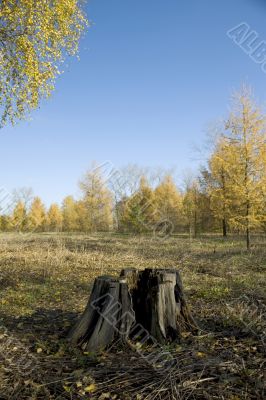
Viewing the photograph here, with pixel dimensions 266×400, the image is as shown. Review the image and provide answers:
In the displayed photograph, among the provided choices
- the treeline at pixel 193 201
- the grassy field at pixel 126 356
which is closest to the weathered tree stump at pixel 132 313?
the grassy field at pixel 126 356

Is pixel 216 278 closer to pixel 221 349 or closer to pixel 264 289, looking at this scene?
pixel 264 289

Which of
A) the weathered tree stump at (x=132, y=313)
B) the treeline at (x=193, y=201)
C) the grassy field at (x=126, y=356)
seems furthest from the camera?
the treeline at (x=193, y=201)

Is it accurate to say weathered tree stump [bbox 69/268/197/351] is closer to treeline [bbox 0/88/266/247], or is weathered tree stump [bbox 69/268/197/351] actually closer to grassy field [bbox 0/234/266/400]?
grassy field [bbox 0/234/266/400]

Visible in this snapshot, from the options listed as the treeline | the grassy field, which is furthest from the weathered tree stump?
the treeline

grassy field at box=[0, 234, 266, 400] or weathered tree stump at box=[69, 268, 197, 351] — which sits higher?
weathered tree stump at box=[69, 268, 197, 351]

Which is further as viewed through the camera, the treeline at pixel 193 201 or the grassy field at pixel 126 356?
the treeline at pixel 193 201

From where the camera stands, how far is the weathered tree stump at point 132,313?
431 cm

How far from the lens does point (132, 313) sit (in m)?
4.47

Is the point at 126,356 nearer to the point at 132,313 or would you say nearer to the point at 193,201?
the point at 132,313

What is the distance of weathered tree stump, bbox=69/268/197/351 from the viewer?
4.31 m

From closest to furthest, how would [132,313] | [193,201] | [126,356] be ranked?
[126,356] → [132,313] → [193,201]

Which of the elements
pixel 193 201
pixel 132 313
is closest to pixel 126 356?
pixel 132 313

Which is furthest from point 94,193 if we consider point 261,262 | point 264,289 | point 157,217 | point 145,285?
point 145,285

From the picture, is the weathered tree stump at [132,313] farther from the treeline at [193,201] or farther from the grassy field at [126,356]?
the treeline at [193,201]
